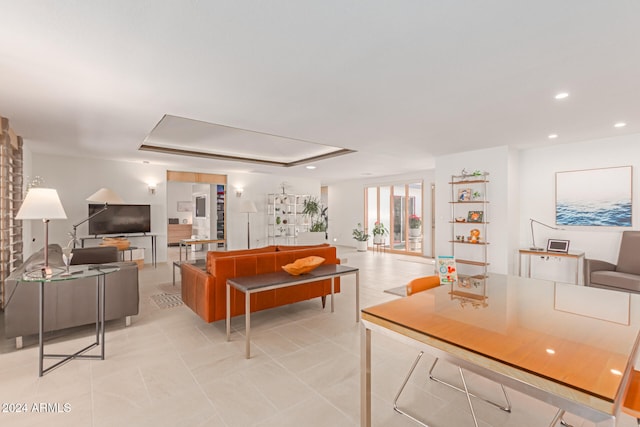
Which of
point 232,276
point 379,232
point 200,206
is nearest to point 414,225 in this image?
point 379,232

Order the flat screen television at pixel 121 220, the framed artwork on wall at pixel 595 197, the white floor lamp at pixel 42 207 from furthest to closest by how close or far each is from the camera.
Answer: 1. the flat screen television at pixel 121 220
2. the framed artwork on wall at pixel 595 197
3. the white floor lamp at pixel 42 207

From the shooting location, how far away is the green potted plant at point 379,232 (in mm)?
10359

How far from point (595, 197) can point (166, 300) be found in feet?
22.7

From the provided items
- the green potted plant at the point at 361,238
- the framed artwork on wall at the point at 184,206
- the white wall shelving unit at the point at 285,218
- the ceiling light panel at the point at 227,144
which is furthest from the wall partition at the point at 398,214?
the framed artwork on wall at the point at 184,206

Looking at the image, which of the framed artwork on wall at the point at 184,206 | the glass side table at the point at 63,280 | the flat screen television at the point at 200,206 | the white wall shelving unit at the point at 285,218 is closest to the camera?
the glass side table at the point at 63,280

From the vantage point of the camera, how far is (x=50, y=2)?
5.84 feet

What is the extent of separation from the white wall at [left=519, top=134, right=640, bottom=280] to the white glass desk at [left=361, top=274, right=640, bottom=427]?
402cm

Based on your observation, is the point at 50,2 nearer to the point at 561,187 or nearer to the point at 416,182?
the point at 561,187

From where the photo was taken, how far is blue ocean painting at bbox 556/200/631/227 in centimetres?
479

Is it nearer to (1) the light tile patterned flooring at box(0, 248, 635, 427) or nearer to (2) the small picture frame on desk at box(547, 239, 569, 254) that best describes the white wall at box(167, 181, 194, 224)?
(1) the light tile patterned flooring at box(0, 248, 635, 427)

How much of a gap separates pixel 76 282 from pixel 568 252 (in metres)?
6.77

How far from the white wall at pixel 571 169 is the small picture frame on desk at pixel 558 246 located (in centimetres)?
34

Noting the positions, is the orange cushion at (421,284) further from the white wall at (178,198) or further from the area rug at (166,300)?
the white wall at (178,198)

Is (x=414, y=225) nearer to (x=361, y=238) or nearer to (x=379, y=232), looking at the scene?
(x=379, y=232)
